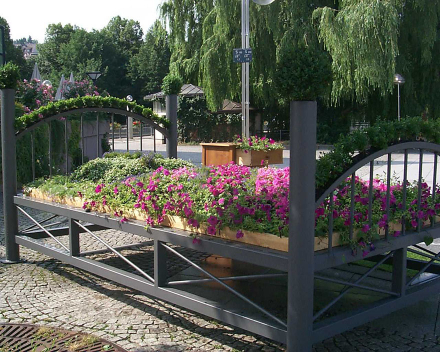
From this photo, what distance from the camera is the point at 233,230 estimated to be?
11.5 feet

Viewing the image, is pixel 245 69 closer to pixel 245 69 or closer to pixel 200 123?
pixel 245 69

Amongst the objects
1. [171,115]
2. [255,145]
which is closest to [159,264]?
[171,115]

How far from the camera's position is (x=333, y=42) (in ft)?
53.4

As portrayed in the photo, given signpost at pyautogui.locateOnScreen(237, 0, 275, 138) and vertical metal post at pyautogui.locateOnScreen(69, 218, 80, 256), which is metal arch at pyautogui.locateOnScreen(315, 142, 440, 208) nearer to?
vertical metal post at pyautogui.locateOnScreen(69, 218, 80, 256)

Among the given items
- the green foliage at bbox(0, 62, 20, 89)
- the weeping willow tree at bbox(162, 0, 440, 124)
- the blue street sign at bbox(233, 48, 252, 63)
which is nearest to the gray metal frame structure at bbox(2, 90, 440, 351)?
the green foliage at bbox(0, 62, 20, 89)

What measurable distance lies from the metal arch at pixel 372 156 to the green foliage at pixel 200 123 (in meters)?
25.0

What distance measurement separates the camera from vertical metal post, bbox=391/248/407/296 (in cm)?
364

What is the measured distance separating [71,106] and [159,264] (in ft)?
8.82

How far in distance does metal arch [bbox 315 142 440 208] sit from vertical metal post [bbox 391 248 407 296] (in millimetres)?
Result: 740

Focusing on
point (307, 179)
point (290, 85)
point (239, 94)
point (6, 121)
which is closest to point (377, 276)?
point (307, 179)

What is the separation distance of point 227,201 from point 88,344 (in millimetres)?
1375

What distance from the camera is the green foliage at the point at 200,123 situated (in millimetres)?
29000

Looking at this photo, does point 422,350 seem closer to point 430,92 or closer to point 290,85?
point 290,85

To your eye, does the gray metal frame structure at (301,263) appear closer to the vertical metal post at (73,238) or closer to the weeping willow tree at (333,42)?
the vertical metal post at (73,238)
